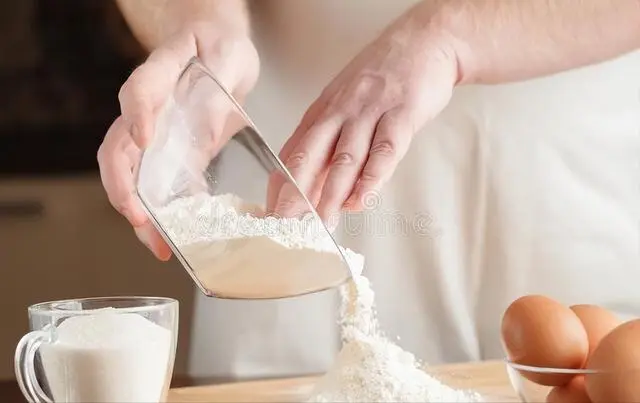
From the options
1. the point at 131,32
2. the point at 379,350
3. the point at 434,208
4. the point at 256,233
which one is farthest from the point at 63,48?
the point at 256,233

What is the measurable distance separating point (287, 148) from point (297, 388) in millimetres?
255

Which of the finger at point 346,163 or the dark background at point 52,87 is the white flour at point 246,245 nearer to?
the finger at point 346,163

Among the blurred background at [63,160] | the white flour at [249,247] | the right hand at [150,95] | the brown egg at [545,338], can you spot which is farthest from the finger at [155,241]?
the blurred background at [63,160]

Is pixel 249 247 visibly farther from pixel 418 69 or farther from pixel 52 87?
pixel 52 87

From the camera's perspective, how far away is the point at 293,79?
3.38 feet

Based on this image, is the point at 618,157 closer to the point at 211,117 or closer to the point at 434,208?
the point at 434,208

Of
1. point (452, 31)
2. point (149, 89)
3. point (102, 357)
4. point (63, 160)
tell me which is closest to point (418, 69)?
point (452, 31)

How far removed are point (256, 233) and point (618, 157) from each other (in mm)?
555

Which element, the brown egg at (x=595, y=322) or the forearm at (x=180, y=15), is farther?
the forearm at (x=180, y=15)

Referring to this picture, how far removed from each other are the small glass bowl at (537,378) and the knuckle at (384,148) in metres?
0.17

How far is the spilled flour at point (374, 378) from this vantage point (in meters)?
0.80

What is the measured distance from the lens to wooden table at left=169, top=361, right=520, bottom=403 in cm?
87

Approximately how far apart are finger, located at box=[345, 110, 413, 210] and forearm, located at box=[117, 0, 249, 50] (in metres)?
0.20

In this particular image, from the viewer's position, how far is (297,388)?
91cm
